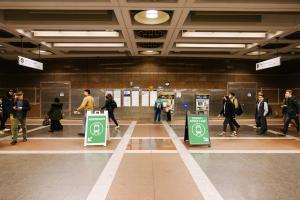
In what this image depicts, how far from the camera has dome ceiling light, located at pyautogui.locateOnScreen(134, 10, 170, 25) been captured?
7191 millimetres

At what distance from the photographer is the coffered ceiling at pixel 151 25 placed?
6312mm

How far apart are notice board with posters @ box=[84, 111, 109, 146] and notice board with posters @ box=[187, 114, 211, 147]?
2.40m

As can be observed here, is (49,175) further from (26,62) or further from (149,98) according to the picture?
(149,98)

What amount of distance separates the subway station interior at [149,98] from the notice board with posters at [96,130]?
0.03 m

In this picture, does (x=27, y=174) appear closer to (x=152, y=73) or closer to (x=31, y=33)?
(x=31, y=33)

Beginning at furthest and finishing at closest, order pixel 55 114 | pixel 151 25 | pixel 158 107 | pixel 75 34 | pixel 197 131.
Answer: pixel 158 107, pixel 55 114, pixel 75 34, pixel 151 25, pixel 197 131

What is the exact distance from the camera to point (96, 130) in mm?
7078

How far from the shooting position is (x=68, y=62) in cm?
1462

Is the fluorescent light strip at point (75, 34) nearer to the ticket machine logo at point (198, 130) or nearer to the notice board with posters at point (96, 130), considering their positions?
the notice board with posters at point (96, 130)

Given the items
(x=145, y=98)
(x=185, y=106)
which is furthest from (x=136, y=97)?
(x=185, y=106)

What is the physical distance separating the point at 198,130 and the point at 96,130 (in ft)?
9.48

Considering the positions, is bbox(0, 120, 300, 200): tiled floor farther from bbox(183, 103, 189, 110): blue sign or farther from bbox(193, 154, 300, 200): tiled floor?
bbox(183, 103, 189, 110): blue sign

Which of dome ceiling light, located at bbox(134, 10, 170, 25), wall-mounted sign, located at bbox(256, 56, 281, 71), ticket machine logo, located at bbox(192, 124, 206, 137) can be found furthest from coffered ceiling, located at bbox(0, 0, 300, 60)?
ticket machine logo, located at bbox(192, 124, 206, 137)

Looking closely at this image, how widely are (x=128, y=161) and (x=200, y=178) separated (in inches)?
67.7
